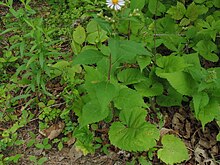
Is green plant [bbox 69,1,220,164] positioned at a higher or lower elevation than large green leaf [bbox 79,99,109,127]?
higher

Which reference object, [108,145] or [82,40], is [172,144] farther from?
[82,40]

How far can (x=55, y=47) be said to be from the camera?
3.62 m

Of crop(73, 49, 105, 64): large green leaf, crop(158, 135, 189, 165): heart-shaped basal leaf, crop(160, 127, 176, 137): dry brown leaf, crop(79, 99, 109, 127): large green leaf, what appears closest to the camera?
crop(73, 49, 105, 64): large green leaf

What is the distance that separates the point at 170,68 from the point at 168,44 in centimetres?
42

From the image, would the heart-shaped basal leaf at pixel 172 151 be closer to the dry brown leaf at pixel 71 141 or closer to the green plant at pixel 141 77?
the green plant at pixel 141 77

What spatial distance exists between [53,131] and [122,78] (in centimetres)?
77

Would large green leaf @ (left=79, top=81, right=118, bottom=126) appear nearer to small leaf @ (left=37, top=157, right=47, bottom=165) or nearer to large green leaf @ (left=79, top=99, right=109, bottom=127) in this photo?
large green leaf @ (left=79, top=99, right=109, bottom=127)

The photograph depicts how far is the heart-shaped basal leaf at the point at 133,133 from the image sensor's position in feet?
7.82

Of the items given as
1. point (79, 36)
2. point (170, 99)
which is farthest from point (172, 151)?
point (79, 36)

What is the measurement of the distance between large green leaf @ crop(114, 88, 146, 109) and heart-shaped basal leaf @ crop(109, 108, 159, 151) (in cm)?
26

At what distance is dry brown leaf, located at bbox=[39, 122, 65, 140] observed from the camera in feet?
9.26

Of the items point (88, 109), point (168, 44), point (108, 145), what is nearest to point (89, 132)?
point (108, 145)

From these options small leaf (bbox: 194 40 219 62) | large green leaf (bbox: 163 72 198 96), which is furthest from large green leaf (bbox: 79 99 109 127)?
small leaf (bbox: 194 40 219 62)

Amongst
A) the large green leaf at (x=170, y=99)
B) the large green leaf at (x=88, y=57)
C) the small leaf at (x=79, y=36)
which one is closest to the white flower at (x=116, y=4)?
the large green leaf at (x=88, y=57)
